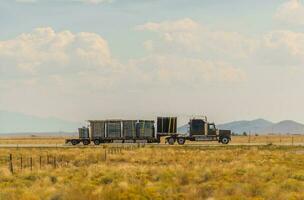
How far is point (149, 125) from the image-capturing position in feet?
220

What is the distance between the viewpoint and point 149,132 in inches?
2643

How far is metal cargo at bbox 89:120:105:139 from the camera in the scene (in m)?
67.7

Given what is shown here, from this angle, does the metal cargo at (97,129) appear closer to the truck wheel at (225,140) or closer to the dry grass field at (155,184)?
the truck wheel at (225,140)

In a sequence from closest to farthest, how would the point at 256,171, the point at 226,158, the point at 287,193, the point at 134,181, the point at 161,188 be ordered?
the point at 287,193
the point at 161,188
the point at 134,181
the point at 256,171
the point at 226,158

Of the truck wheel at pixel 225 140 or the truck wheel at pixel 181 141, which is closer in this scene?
the truck wheel at pixel 225 140

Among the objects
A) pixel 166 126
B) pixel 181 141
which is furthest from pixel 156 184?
pixel 166 126

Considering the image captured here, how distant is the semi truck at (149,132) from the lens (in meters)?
65.6

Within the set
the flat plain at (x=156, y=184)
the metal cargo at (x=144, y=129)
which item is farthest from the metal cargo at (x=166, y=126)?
the flat plain at (x=156, y=184)

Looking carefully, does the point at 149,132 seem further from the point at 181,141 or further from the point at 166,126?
the point at 181,141

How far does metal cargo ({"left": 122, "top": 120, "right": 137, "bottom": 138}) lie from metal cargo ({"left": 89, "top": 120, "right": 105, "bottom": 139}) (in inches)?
112

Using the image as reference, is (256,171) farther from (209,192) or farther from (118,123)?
(118,123)

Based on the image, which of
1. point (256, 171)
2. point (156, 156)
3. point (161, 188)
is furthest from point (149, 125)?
point (161, 188)

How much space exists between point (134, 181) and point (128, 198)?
6640mm

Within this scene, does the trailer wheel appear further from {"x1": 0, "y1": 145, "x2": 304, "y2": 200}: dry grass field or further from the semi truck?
{"x1": 0, "y1": 145, "x2": 304, "y2": 200}: dry grass field
